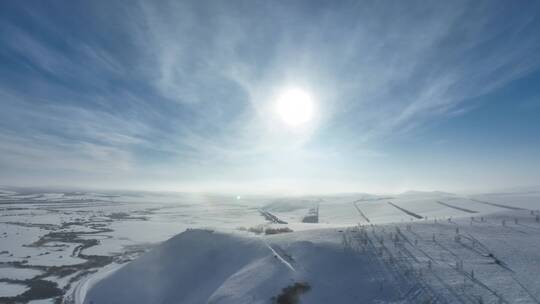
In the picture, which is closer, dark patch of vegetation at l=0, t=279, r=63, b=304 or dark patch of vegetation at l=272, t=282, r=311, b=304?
dark patch of vegetation at l=272, t=282, r=311, b=304

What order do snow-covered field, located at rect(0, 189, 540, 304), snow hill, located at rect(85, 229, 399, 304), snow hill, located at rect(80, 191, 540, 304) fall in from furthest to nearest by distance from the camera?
snow hill, located at rect(85, 229, 399, 304) < snow-covered field, located at rect(0, 189, 540, 304) < snow hill, located at rect(80, 191, 540, 304)

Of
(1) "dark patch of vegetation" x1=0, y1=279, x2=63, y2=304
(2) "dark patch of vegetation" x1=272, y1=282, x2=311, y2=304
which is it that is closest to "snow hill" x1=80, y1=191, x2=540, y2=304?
(2) "dark patch of vegetation" x1=272, y1=282, x2=311, y2=304

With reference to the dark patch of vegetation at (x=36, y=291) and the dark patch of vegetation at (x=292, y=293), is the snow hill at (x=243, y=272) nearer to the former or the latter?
the dark patch of vegetation at (x=292, y=293)

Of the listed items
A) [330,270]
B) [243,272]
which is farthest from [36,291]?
[330,270]

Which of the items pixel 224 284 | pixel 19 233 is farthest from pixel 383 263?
pixel 19 233

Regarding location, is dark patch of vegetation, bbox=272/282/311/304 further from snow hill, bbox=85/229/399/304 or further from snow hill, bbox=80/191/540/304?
snow hill, bbox=85/229/399/304

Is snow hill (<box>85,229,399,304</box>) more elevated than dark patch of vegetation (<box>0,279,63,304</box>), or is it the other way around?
snow hill (<box>85,229,399,304</box>)

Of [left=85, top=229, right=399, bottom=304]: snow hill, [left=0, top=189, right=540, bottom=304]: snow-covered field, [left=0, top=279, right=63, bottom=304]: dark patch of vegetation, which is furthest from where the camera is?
[left=0, top=279, right=63, bottom=304]: dark patch of vegetation
